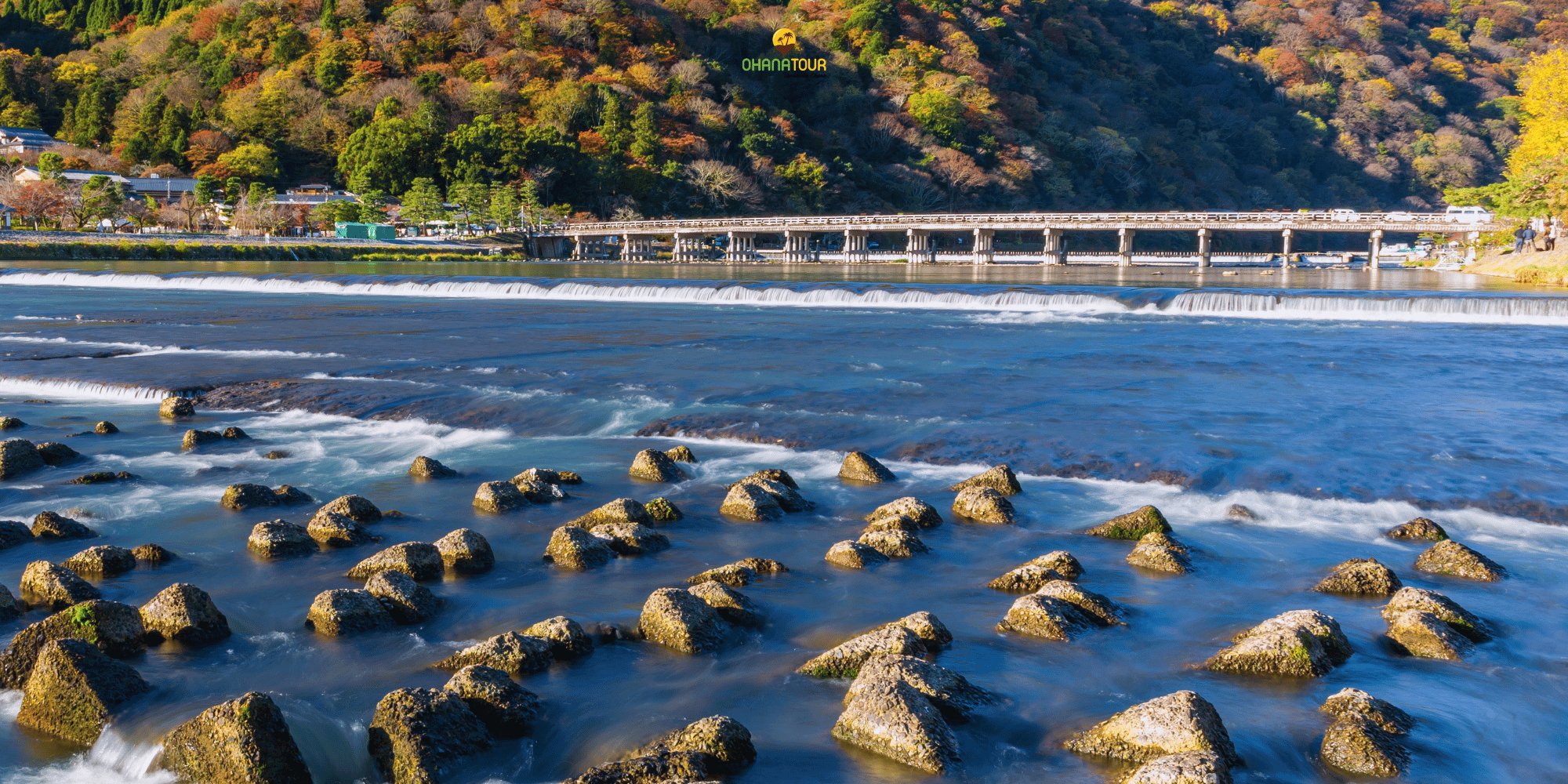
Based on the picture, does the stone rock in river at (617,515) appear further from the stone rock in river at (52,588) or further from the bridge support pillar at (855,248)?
the bridge support pillar at (855,248)

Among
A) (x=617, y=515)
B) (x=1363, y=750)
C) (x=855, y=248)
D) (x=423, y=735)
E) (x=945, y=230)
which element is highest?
(x=945, y=230)

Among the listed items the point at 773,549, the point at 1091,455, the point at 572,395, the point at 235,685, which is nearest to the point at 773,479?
the point at 773,549

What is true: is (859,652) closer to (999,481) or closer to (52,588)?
(999,481)

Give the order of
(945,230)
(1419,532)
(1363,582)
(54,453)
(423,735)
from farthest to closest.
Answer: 1. (945,230)
2. (54,453)
3. (1419,532)
4. (1363,582)
5. (423,735)

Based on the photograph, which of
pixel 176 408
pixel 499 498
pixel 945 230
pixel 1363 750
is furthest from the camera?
pixel 945 230

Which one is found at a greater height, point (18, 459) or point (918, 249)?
point (918, 249)

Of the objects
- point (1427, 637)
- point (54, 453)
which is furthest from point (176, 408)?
point (1427, 637)

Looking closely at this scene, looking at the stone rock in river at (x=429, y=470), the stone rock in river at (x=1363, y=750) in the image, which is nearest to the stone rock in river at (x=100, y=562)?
the stone rock in river at (x=429, y=470)
